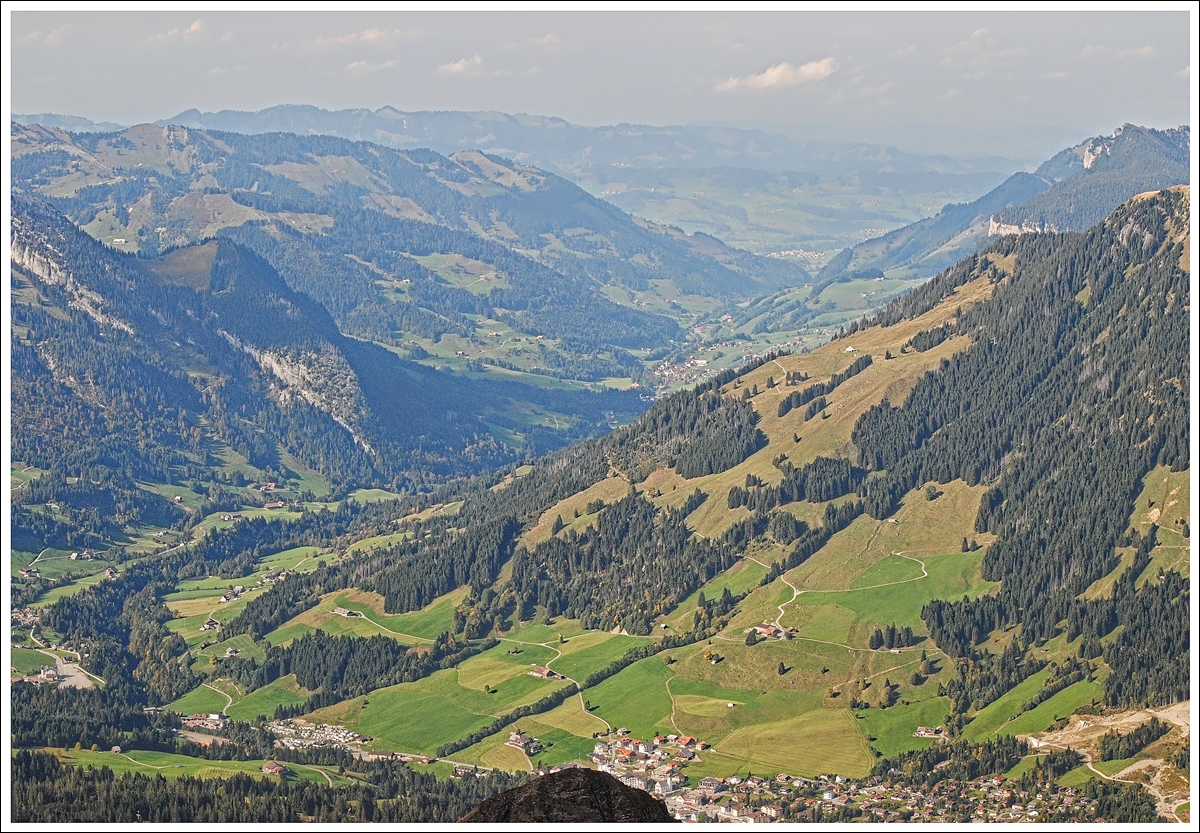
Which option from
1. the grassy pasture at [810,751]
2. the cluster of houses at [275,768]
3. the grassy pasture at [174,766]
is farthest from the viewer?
the cluster of houses at [275,768]

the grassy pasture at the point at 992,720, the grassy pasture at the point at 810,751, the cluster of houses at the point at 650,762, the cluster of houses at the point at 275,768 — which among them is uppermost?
the cluster of houses at the point at 275,768

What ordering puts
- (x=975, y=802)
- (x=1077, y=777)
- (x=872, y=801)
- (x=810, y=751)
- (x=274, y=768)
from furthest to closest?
(x=274, y=768) < (x=810, y=751) < (x=872, y=801) < (x=1077, y=777) < (x=975, y=802)

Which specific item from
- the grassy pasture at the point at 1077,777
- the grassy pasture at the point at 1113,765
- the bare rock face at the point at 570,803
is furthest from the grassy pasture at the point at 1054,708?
the bare rock face at the point at 570,803

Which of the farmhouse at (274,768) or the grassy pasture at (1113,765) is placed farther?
the farmhouse at (274,768)

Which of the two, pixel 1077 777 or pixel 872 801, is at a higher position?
pixel 1077 777

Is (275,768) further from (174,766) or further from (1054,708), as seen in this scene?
(1054,708)

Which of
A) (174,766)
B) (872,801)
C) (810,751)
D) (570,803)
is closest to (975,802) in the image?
(872,801)

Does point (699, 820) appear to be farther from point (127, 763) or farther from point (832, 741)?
point (127, 763)

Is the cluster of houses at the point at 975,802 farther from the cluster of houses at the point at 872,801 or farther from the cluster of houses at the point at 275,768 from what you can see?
the cluster of houses at the point at 275,768

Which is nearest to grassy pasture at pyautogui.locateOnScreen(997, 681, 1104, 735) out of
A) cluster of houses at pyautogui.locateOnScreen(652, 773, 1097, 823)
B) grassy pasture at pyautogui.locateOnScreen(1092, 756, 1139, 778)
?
grassy pasture at pyautogui.locateOnScreen(1092, 756, 1139, 778)
